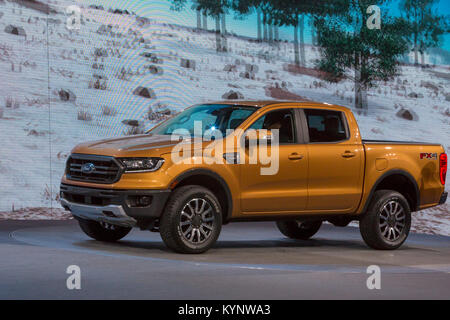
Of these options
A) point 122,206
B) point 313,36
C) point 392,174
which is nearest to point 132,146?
point 122,206

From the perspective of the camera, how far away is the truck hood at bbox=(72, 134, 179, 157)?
11.7 m

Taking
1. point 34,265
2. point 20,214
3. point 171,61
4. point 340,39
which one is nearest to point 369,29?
point 340,39

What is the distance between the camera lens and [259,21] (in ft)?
94.6

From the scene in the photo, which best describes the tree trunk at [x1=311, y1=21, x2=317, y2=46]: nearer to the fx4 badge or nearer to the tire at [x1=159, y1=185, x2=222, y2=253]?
the fx4 badge

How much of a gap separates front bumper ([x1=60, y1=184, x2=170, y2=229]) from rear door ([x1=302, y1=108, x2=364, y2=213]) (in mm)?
2331

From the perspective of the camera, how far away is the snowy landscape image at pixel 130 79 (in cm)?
2397

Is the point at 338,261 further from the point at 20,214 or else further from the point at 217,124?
the point at 20,214

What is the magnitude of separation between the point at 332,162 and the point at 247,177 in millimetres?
1447

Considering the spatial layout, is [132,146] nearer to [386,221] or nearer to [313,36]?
[386,221]

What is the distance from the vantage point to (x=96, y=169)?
12055mm

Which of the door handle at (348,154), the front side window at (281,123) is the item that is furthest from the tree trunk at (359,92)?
the front side window at (281,123)

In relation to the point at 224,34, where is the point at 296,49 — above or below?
below

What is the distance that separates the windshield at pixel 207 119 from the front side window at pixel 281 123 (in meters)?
0.22

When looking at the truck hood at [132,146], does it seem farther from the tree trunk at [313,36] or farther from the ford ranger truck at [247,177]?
the tree trunk at [313,36]
